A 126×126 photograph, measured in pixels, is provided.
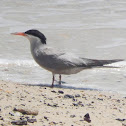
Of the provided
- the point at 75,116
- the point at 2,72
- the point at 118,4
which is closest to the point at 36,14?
the point at 118,4

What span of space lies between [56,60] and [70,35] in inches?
151

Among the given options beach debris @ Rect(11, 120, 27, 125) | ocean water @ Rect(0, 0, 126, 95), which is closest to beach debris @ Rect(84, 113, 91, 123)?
beach debris @ Rect(11, 120, 27, 125)

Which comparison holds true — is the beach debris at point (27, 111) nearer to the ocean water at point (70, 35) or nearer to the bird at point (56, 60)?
the bird at point (56, 60)

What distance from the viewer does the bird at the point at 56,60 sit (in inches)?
292

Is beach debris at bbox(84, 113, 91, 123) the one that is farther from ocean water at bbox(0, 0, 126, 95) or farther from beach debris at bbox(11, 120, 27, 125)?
ocean water at bbox(0, 0, 126, 95)

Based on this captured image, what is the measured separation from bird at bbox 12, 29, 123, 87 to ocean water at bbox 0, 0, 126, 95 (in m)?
0.29

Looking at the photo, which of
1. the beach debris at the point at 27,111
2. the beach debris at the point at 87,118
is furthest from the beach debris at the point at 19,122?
the beach debris at the point at 87,118

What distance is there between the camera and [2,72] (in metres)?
8.20

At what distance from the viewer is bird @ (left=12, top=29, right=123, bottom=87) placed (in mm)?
7422

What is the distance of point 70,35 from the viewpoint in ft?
36.9

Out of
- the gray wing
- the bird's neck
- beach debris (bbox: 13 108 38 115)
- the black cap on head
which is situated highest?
the black cap on head

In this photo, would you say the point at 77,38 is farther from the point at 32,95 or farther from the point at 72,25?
the point at 32,95

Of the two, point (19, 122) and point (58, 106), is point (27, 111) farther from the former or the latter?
point (58, 106)

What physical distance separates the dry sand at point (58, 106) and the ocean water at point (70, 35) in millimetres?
840
